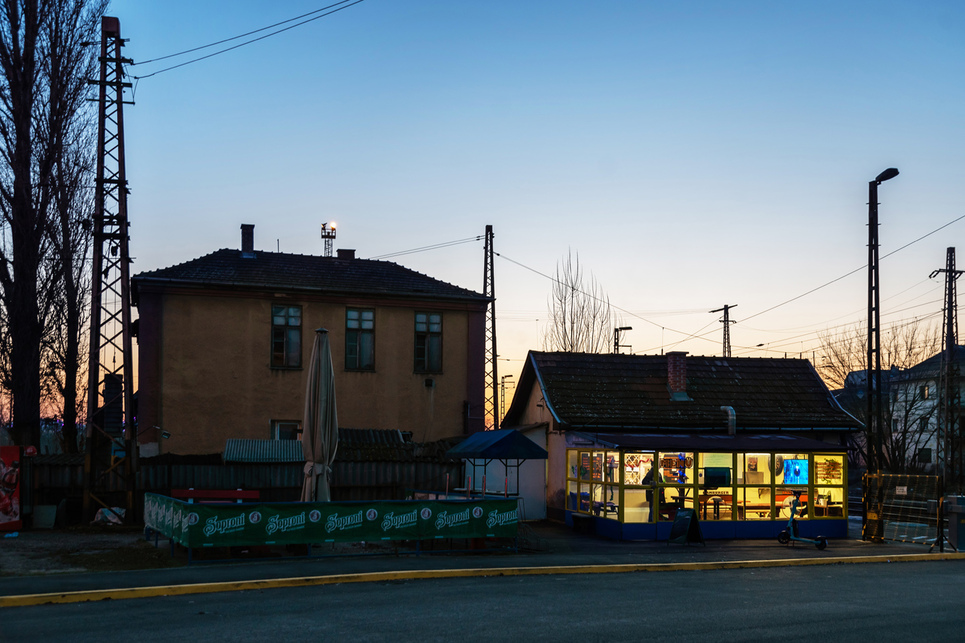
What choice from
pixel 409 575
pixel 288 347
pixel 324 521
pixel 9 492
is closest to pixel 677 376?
pixel 324 521

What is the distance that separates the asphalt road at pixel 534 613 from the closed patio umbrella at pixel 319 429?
4565mm

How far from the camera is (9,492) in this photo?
19.8m

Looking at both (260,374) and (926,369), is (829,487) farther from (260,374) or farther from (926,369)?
(926,369)

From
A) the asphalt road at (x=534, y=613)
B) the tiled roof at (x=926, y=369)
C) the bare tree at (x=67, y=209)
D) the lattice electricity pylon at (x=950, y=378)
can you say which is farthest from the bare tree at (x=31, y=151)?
the tiled roof at (x=926, y=369)

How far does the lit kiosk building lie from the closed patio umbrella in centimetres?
677

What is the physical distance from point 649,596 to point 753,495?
33.9ft

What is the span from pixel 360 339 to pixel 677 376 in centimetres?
1100

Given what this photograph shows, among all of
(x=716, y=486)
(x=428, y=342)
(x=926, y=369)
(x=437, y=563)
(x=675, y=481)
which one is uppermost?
(x=428, y=342)

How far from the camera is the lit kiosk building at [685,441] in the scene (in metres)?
21.0

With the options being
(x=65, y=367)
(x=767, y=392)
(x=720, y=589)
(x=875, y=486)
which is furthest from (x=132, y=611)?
(x=65, y=367)

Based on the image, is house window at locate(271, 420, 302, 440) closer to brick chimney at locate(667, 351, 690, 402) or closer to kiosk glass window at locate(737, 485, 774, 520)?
brick chimney at locate(667, 351, 690, 402)

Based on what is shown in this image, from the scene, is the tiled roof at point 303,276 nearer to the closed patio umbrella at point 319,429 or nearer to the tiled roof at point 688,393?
the tiled roof at point 688,393

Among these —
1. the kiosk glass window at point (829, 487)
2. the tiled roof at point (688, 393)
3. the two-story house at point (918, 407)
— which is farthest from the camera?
the two-story house at point (918, 407)

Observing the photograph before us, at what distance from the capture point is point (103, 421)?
74.4ft
